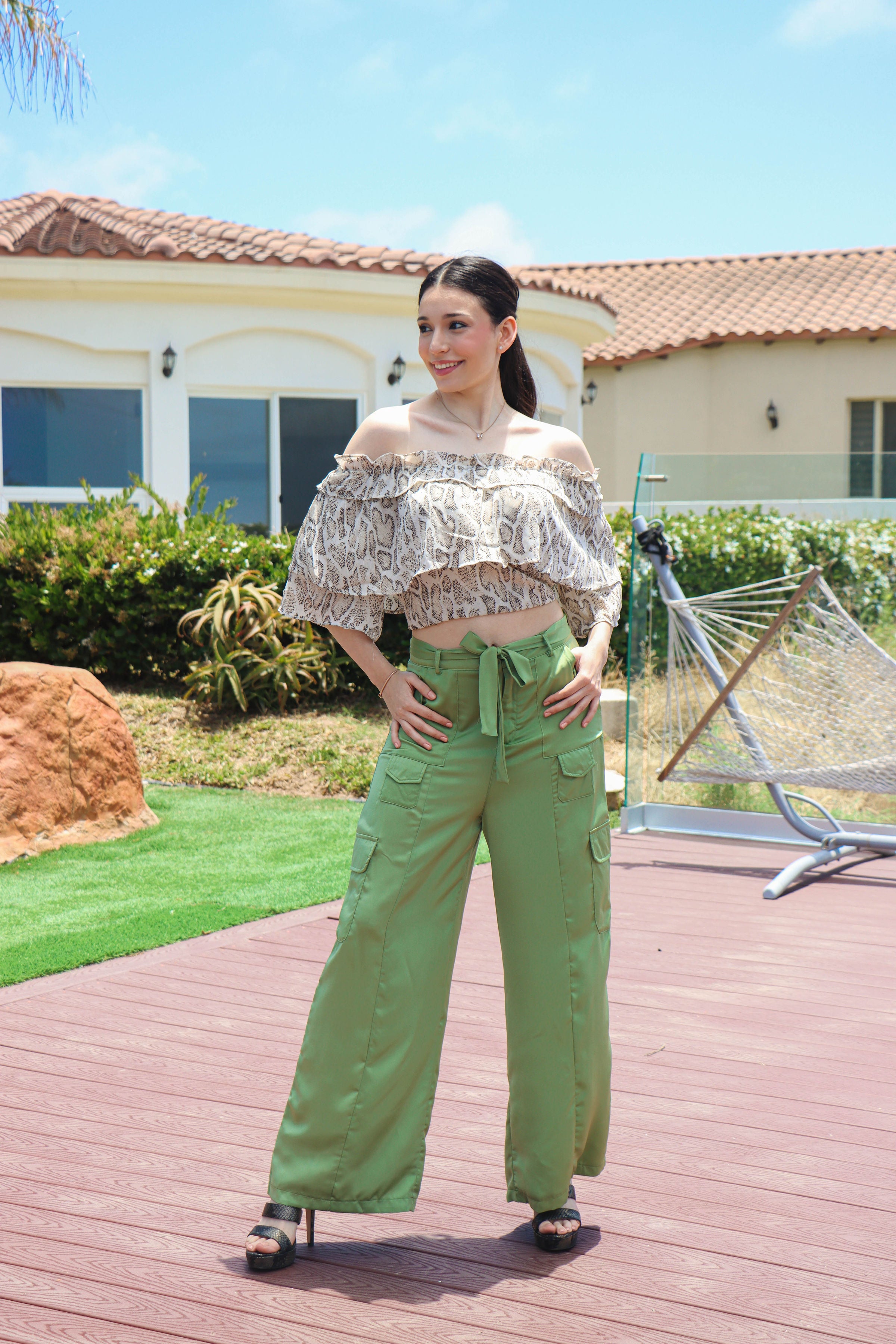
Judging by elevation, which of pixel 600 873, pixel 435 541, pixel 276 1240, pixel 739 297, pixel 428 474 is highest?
pixel 739 297

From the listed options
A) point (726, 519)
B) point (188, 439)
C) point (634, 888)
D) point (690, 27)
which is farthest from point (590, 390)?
point (634, 888)

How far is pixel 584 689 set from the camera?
2.33 metres

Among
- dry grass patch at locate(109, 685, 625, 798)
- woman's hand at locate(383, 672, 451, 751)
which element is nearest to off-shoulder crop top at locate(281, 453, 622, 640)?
woman's hand at locate(383, 672, 451, 751)

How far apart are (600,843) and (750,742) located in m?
3.50

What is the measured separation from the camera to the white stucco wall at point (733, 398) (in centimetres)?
1748

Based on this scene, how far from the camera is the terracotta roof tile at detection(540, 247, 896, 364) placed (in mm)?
17578

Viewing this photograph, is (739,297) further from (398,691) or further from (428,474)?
(398,691)

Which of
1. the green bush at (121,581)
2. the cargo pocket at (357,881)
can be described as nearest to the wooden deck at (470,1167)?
the cargo pocket at (357,881)

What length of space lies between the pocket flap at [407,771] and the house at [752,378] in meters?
15.7

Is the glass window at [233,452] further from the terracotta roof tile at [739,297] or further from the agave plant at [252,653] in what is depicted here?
the terracotta roof tile at [739,297]

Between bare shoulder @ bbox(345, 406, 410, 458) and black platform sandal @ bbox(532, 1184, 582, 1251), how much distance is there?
4.53 ft

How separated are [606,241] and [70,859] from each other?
64.1 ft

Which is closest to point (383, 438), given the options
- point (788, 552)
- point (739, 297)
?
point (788, 552)

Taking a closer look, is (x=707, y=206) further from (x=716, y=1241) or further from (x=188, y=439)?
(x=716, y=1241)
